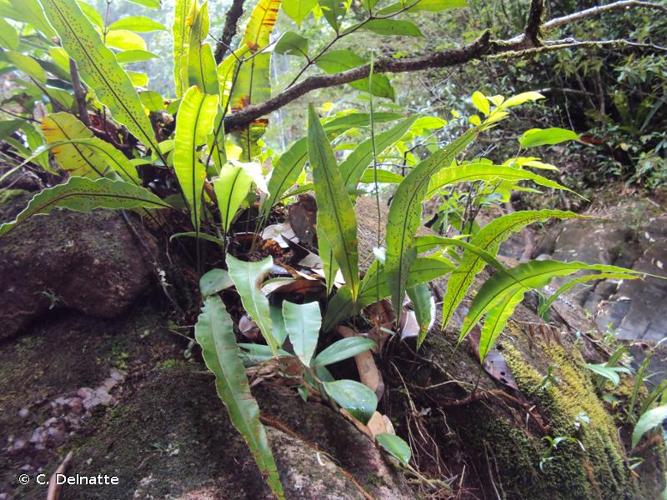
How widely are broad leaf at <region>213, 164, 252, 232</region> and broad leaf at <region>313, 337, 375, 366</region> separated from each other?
0.30 metres

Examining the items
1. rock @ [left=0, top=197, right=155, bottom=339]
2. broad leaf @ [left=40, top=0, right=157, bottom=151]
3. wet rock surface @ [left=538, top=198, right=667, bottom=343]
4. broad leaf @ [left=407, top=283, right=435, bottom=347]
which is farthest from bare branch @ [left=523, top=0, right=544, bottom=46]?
wet rock surface @ [left=538, top=198, right=667, bottom=343]

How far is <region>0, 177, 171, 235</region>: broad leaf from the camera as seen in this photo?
60cm

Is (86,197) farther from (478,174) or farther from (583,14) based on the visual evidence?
(583,14)

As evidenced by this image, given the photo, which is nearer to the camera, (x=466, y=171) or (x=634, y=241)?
(x=466, y=171)

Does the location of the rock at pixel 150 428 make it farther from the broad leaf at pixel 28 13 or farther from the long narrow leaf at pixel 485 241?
the broad leaf at pixel 28 13

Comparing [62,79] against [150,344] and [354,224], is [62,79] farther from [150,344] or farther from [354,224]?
[354,224]

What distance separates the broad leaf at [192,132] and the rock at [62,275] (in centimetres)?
24

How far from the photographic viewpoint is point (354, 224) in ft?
2.25

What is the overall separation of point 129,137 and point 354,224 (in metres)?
0.71

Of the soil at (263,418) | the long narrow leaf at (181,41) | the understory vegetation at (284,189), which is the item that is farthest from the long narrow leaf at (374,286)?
the long narrow leaf at (181,41)

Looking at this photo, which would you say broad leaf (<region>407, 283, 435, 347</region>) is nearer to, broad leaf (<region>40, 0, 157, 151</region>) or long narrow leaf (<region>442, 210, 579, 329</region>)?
long narrow leaf (<region>442, 210, 579, 329</region>)

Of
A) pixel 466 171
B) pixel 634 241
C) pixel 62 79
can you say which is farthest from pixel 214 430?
pixel 634 241

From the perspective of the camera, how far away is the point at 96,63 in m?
0.71

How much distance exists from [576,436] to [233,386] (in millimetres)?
863
